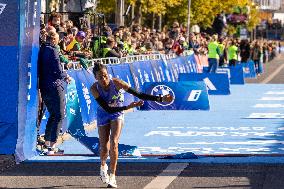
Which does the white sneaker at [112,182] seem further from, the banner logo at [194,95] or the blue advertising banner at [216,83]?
the blue advertising banner at [216,83]

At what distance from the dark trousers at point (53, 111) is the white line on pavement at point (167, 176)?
2.54m

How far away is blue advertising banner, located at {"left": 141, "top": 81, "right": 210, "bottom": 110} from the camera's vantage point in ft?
105

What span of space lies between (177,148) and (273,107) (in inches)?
531

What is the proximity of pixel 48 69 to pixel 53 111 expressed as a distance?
685 mm

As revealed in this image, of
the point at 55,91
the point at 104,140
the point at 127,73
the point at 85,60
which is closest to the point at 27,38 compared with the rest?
the point at 55,91

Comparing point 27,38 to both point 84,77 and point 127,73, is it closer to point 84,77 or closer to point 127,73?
point 84,77

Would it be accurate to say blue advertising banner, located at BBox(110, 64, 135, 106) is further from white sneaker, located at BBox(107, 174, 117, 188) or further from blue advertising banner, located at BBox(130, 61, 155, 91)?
white sneaker, located at BBox(107, 174, 117, 188)

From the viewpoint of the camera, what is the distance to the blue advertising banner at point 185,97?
3203cm

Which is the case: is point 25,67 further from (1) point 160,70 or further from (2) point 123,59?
(1) point 160,70

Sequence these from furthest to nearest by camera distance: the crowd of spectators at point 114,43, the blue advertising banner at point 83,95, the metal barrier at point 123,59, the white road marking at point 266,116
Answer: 1. the white road marking at point 266,116
2. the metal barrier at point 123,59
3. the crowd of spectators at point 114,43
4. the blue advertising banner at point 83,95

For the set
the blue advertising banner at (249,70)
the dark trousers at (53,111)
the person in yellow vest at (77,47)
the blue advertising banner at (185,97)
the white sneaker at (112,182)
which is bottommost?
the blue advertising banner at (249,70)

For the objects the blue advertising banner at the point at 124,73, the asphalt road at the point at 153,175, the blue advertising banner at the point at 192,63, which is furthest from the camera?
the blue advertising banner at the point at 192,63

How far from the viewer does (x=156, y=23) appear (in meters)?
83.5

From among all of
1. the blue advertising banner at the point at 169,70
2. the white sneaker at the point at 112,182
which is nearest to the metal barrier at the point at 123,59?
the blue advertising banner at the point at 169,70
